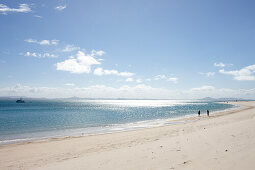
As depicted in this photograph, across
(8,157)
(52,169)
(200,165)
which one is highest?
(200,165)

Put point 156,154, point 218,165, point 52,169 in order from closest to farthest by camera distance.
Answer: point 218,165, point 52,169, point 156,154

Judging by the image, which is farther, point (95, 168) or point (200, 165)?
point (95, 168)

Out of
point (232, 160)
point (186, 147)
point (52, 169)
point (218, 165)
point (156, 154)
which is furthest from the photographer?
point (186, 147)

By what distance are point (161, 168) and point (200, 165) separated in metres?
1.62

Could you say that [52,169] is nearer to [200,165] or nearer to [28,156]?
[28,156]

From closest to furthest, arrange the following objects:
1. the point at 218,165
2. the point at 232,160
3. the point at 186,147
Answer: the point at 218,165 → the point at 232,160 → the point at 186,147

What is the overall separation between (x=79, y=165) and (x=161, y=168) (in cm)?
391

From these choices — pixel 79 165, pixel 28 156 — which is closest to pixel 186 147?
pixel 79 165

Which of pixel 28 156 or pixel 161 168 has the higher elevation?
pixel 161 168

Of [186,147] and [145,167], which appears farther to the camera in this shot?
[186,147]

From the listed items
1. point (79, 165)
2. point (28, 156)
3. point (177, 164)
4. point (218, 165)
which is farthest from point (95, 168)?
point (28, 156)

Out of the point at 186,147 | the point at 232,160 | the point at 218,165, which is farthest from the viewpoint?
the point at 186,147

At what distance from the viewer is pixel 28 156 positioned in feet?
37.5

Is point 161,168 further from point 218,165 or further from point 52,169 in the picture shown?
point 52,169
